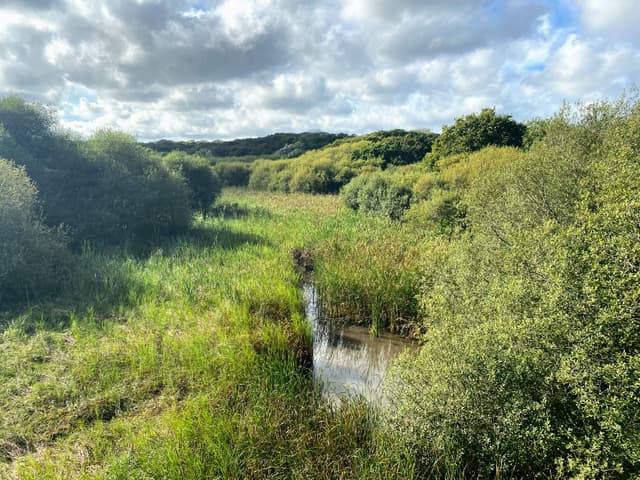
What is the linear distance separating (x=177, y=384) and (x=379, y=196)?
45.3 feet

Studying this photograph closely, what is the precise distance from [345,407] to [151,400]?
8.86 ft

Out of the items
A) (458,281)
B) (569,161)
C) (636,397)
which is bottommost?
(636,397)

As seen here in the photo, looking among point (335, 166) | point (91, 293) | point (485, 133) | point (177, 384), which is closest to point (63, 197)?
point (91, 293)

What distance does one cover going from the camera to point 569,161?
646cm

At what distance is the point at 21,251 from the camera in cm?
800

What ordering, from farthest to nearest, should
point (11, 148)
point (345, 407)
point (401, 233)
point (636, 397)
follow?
point (401, 233)
point (11, 148)
point (345, 407)
point (636, 397)

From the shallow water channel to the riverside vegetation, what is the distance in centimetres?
42

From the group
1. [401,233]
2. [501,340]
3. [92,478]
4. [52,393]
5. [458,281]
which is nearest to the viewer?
[92,478]

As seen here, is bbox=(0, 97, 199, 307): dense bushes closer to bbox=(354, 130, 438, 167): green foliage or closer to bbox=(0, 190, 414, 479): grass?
bbox=(0, 190, 414, 479): grass

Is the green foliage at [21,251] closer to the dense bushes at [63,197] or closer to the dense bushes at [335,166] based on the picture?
the dense bushes at [63,197]

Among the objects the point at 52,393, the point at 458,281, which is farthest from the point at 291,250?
the point at 52,393

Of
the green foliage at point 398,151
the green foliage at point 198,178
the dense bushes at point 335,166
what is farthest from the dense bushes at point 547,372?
the green foliage at point 398,151

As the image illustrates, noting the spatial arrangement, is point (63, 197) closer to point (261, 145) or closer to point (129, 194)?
point (129, 194)

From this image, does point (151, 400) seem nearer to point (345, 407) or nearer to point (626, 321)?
point (345, 407)
